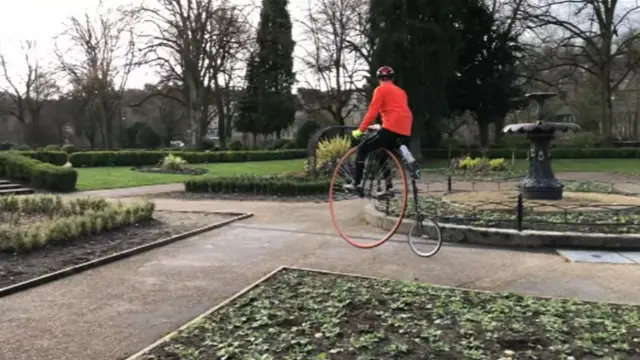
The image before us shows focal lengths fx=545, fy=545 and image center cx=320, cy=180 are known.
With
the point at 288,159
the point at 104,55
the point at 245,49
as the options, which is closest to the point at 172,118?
the point at 104,55

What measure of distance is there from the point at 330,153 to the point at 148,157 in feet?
62.4

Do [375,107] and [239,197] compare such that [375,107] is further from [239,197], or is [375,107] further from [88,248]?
[239,197]

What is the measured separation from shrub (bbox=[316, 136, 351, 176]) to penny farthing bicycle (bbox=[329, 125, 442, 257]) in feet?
19.9

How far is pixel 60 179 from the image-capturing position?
17.6m

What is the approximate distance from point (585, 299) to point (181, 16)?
120ft

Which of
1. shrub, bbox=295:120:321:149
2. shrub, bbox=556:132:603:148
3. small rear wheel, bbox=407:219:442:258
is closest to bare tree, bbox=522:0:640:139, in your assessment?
shrub, bbox=556:132:603:148

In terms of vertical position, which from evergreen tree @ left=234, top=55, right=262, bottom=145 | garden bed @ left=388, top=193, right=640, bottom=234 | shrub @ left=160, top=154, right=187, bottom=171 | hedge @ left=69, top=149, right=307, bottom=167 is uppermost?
evergreen tree @ left=234, top=55, right=262, bottom=145

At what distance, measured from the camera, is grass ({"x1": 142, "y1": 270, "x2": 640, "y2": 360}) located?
3.63m

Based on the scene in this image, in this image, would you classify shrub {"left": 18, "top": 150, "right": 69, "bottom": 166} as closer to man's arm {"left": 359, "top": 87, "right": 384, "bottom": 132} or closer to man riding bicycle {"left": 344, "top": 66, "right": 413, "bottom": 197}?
man riding bicycle {"left": 344, "top": 66, "right": 413, "bottom": 197}

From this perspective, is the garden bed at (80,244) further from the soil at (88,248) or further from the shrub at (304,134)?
the shrub at (304,134)

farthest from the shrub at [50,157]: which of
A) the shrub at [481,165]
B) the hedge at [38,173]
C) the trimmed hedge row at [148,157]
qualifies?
the shrub at [481,165]

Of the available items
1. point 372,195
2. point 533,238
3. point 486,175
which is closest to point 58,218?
point 372,195

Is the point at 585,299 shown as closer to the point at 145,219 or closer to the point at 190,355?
the point at 190,355

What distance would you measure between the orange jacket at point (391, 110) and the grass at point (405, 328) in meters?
1.95
